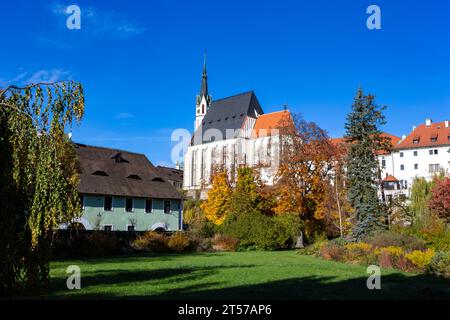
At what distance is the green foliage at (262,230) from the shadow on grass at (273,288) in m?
20.1

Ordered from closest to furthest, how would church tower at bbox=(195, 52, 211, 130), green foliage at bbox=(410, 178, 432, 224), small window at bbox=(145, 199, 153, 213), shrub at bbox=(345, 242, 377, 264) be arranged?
shrub at bbox=(345, 242, 377, 264) < green foliage at bbox=(410, 178, 432, 224) < small window at bbox=(145, 199, 153, 213) < church tower at bbox=(195, 52, 211, 130)

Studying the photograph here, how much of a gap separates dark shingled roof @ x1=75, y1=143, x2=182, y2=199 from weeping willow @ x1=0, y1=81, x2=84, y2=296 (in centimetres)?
3047

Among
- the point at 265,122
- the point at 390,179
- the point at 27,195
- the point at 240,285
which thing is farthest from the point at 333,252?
the point at 265,122

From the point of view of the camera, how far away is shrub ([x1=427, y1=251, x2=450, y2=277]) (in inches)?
739

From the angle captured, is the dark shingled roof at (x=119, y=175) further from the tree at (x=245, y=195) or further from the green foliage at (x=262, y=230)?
the green foliage at (x=262, y=230)

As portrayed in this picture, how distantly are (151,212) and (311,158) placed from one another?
17.3 metres

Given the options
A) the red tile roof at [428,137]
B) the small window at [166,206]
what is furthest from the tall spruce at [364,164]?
the red tile roof at [428,137]

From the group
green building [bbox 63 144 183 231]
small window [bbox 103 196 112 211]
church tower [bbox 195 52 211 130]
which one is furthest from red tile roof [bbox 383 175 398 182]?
church tower [bbox 195 52 211 130]

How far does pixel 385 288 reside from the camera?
1380 cm

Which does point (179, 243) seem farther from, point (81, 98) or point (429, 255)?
point (81, 98)

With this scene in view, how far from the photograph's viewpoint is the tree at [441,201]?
3891 cm

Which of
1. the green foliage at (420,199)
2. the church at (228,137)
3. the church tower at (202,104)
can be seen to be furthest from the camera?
the church tower at (202,104)

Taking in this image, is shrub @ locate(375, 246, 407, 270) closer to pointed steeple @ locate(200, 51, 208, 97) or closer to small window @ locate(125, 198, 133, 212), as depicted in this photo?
small window @ locate(125, 198, 133, 212)

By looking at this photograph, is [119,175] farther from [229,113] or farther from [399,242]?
[229,113]
